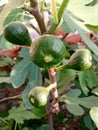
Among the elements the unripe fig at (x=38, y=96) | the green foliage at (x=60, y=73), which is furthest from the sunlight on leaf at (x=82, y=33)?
the unripe fig at (x=38, y=96)

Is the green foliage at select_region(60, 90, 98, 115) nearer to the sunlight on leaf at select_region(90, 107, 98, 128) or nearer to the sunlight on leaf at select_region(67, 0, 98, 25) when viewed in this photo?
the sunlight on leaf at select_region(90, 107, 98, 128)

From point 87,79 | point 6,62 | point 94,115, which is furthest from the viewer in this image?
point 6,62

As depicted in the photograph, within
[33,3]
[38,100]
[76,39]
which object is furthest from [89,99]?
[76,39]

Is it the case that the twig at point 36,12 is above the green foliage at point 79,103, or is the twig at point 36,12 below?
above

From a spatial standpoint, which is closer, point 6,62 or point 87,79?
point 87,79

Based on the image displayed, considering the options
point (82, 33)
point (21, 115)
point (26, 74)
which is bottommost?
point (21, 115)

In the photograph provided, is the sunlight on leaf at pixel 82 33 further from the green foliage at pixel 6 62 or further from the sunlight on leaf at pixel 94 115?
the green foliage at pixel 6 62

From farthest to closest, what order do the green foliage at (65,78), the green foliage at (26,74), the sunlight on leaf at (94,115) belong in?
the green foliage at (65,78)
the green foliage at (26,74)
the sunlight on leaf at (94,115)

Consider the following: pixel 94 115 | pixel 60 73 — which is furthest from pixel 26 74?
pixel 94 115

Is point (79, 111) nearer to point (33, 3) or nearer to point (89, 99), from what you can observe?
point (89, 99)

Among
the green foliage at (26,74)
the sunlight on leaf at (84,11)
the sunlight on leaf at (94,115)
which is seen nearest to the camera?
the sunlight on leaf at (84,11)

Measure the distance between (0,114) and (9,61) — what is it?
19 cm

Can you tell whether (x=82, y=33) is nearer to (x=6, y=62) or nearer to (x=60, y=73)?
(x=60, y=73)

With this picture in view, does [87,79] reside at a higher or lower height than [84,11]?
lower
